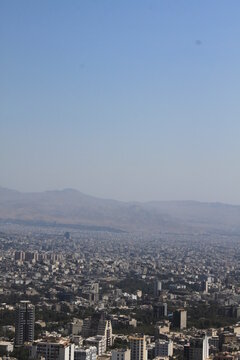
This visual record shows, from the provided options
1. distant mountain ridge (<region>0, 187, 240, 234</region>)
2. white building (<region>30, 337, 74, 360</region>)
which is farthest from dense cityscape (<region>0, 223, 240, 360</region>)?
distant mountain ridge (<region>0, 187, 240, 234</region>)

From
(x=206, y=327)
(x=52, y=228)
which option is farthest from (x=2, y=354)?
(x=52, y=228)

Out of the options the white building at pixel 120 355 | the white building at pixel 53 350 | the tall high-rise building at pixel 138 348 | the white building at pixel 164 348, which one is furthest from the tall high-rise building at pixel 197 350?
the white building at pixel 53 350

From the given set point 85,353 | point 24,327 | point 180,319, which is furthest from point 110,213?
point 85,353

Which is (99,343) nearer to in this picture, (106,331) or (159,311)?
(106,331)

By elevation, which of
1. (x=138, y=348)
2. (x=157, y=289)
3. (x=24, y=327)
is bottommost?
(x=138, y=348)

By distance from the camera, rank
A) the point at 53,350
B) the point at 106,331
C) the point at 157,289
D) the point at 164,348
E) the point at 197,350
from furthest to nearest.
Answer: the point at 157,289
the point at 106,331
the point at 164,348
the point at 197,350
the point at 53,350

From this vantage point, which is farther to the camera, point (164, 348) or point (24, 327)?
point (24, 327)

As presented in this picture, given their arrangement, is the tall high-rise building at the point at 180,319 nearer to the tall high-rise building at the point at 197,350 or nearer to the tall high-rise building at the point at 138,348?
the tall high-rise building at the point at 197,350

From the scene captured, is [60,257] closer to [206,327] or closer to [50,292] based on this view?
[50,292]
